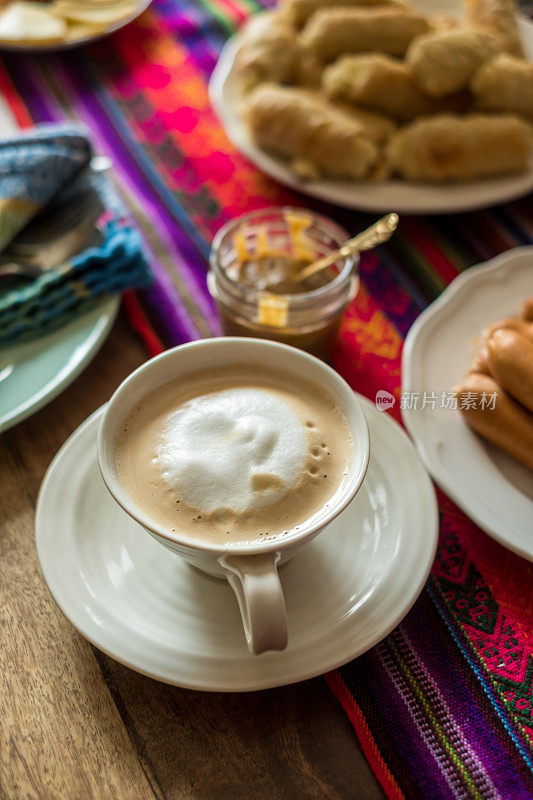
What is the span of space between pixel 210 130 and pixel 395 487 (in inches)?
35.1

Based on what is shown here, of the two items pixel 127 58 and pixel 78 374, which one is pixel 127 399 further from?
pixel 127 58

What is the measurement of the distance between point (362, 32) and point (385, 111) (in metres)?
0.15

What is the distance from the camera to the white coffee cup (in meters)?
0.60

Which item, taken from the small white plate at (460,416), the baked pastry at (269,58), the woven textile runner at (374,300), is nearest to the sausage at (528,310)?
the small white plate at (460,416)

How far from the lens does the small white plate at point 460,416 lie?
815 mm

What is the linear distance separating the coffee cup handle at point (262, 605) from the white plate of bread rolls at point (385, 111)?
0.73 m

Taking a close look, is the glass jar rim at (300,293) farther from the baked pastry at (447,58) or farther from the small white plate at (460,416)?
the baked pastry at (447,58)

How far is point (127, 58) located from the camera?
5.17 feet

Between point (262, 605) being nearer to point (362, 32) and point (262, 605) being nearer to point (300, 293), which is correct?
point (300, 293)

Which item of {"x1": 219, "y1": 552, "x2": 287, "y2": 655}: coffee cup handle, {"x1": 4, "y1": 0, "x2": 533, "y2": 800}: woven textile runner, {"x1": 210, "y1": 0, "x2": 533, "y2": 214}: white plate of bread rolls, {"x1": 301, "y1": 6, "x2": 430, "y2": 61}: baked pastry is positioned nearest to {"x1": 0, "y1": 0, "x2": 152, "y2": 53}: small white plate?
{"x1": 4, "y1": 0, "x2": 533, "y2": 800}: woven textile runner

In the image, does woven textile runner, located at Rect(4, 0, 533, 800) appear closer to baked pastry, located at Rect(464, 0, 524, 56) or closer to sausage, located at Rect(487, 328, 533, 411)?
sausage, located at Rect(487, 328, 533, 411)

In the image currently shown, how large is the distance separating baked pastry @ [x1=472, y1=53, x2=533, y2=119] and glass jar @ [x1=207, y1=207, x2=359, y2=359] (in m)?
0.42

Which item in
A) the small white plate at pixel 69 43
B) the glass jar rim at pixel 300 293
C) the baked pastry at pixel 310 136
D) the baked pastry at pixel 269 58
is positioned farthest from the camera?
the small white plate at pixel 69 43

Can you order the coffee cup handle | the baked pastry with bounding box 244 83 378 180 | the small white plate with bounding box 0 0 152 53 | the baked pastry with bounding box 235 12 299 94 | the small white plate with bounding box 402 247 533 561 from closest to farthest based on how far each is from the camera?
the coffee cup handle, the small white plate with bounding box 402 247 533 561, the baked pastry with bounding box 244 83 378 180, the baked pastry with bounding box 235 12 299 94, the small white plate with bounding box 0 0 152 53
